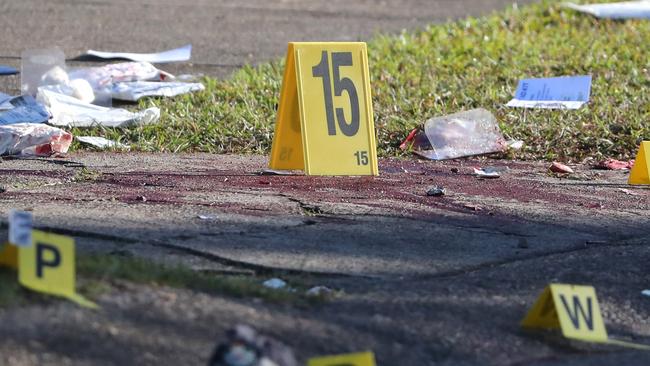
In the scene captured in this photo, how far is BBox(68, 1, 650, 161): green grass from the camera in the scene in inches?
310

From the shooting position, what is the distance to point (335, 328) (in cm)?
399

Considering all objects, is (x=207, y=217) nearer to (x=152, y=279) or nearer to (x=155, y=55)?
(x=152, y=279)

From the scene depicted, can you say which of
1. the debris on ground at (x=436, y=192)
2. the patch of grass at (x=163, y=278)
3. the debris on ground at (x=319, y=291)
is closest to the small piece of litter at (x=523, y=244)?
the debris on ground at (x=436, y=192)

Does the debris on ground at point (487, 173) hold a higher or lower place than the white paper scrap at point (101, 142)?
lower

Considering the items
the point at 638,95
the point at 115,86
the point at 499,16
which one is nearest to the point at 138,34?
the point at 115,86

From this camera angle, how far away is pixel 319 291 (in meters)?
4.40

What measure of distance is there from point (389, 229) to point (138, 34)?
6265 mm

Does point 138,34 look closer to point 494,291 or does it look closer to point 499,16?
point 499,16

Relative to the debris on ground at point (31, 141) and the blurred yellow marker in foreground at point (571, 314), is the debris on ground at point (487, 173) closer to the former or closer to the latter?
the debris on ground at point (31, 141)

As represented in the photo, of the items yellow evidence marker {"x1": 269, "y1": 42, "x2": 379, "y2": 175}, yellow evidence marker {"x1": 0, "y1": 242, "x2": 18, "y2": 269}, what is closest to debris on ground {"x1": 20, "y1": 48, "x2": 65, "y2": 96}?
yellow evidence marker {"x1": 269, "y1": 42, "x2": 379, "y2": 175}

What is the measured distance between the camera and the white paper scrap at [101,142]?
7.39 meters

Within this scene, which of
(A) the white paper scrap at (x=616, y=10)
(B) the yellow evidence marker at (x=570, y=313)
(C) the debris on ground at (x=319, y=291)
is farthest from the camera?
(A) the white paper scrap at (x=616, y=10)

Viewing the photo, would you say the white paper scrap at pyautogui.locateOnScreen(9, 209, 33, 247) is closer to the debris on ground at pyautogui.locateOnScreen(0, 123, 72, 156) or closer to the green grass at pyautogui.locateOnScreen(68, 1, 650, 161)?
the debris on ground at pyautogui.locateOnScreen(0, 123, 72, 156)

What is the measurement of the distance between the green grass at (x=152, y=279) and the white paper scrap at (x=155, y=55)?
227 inches
